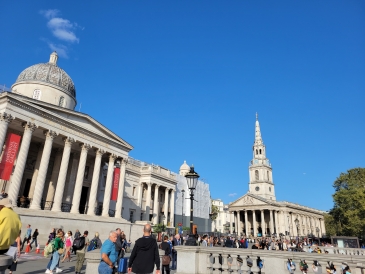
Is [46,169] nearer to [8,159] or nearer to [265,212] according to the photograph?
[8,159]

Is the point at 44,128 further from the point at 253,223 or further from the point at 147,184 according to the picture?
the point at 253,223

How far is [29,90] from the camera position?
2900 cm

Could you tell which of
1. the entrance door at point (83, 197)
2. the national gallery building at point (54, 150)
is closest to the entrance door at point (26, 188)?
the national gallery building at point (54, 150)

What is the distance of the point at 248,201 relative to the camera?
78438mm

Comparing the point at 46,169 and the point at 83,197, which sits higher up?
the point at 46,169

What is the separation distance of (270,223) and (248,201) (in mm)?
8587

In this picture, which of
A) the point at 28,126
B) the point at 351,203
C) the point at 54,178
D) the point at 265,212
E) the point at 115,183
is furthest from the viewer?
the point at 265,212

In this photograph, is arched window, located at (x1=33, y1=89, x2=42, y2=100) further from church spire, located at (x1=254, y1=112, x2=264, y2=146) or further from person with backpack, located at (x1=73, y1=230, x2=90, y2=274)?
church spire, located at (x1=254, y1=112, x2=264, y2=146)

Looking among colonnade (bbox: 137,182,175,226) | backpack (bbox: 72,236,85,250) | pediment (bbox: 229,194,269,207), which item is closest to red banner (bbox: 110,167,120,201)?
colonnade (bbox: 137,182,175,226)

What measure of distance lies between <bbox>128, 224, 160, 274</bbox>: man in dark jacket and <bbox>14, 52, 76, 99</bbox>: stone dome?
2912 centimetres

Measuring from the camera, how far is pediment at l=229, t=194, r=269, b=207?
250ft

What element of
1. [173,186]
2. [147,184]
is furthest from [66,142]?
[173,186]

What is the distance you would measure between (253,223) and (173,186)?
41.6 m

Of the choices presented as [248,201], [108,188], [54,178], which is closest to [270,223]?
[248,201]
